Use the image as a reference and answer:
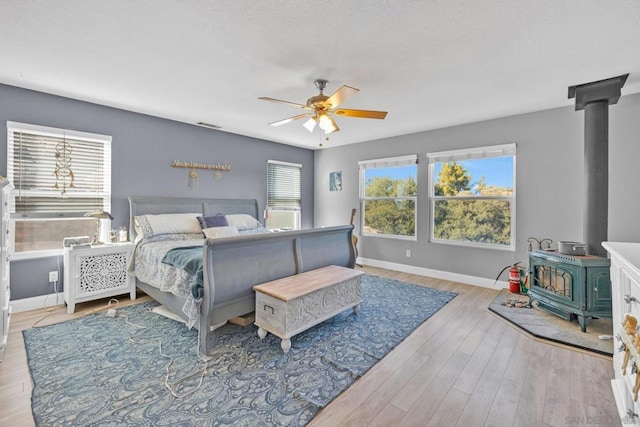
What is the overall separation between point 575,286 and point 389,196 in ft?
10.2

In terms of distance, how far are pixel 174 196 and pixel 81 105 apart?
1579 millimetres

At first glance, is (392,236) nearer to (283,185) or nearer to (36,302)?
(283,185)

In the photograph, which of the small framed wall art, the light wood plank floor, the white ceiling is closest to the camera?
the light wood plank floor

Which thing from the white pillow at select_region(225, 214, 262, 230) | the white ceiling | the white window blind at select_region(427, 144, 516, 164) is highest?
the white ceiling

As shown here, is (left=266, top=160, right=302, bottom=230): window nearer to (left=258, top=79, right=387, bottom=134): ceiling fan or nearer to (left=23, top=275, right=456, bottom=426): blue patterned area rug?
(left=258, top=79, right=387, bottom=134): ceiling fan

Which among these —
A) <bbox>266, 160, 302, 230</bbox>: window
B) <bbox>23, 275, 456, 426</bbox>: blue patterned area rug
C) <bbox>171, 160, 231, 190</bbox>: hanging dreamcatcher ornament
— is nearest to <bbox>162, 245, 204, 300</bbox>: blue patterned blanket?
<bbox>23, 275, 456, 426</bbox>: blue patterned area rug

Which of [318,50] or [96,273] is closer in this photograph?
[318,50]

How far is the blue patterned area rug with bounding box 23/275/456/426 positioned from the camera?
1.71 meters

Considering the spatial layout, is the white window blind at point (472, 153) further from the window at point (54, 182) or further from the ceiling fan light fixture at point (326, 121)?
the window at point (54, 182)

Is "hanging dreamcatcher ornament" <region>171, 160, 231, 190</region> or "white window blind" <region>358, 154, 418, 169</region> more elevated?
"white window blind" <region>358, 154, 418, 169</region>

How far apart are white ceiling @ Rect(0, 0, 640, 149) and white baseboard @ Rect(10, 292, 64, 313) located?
95.1 inches

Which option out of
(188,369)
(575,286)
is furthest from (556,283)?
(188,369)

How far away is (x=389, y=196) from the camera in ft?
17.9

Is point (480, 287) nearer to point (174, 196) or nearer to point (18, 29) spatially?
point (174, 196)
